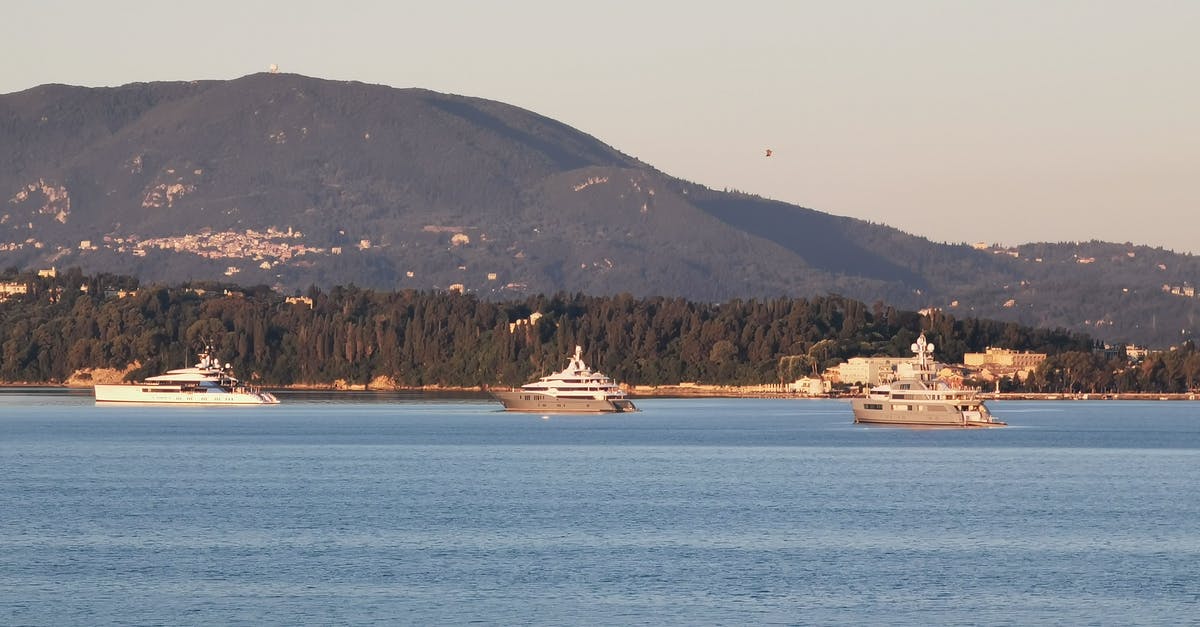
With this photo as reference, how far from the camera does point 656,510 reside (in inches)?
3467

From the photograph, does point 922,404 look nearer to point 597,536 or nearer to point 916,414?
point 916,414

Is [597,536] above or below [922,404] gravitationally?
below

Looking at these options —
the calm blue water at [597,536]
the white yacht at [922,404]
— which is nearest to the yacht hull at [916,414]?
the white yacht at [922,404]

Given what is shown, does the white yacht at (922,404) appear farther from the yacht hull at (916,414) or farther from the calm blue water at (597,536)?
the calm blue water at (597,536)

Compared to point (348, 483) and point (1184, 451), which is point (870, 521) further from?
point (1184, 451)

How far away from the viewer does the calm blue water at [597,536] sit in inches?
2373

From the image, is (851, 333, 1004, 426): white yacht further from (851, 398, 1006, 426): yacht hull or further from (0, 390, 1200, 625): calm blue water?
(0, 390, 1200, 625): calm blue water

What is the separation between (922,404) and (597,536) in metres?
97.9

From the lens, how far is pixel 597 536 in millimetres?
77250

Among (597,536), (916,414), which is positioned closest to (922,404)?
(916,414)

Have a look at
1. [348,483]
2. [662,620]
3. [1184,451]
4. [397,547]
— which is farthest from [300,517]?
[1184,451]

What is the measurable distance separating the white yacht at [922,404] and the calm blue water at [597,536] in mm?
32539

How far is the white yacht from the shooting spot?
17112cm

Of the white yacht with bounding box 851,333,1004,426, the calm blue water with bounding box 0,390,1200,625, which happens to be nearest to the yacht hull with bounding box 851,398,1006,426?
the white yacht with bounding box 851,333,1004,426
